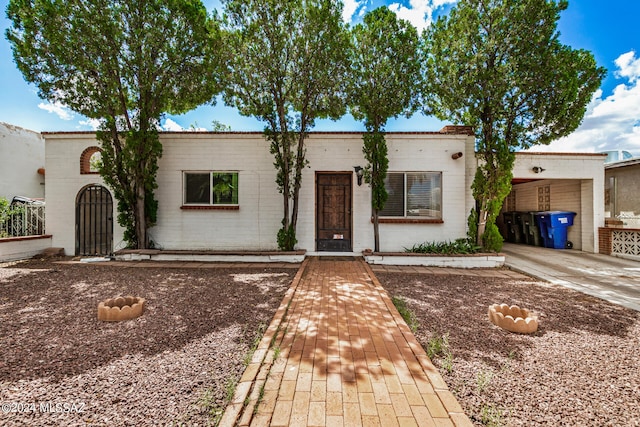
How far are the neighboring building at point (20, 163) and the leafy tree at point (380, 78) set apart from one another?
13512 mm

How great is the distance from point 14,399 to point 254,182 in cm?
636

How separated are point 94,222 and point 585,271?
1350 cm

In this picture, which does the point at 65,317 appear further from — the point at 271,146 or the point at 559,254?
the point at 559,254

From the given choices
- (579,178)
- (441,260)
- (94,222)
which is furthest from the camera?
(579,178)

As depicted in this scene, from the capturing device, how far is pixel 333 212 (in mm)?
8016

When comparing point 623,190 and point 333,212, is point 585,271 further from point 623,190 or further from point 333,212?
point 333,212

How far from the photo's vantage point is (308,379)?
7.37ft

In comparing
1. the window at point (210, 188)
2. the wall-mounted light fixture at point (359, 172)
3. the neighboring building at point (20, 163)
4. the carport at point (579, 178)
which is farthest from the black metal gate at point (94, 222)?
the carport at point (579, 178)

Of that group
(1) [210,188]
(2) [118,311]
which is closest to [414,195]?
(1) [210,188]

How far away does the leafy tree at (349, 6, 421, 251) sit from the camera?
22.9 ft

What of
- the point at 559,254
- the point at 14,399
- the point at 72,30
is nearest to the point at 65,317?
the point at 14,399

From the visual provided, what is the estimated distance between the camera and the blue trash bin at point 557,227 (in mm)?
9281

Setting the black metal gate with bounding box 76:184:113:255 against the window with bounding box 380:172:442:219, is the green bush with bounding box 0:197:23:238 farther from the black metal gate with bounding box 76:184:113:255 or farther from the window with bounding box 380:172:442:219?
the window with bounding box 380:172:442:219

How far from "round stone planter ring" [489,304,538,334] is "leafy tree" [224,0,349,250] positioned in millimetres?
5036
